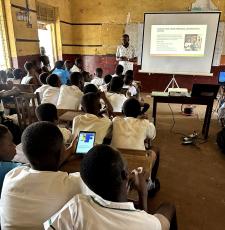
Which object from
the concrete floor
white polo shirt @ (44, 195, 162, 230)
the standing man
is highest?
the standing man

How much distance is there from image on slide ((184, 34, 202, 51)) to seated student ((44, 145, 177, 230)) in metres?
5.48

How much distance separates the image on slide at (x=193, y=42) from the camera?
219 inches

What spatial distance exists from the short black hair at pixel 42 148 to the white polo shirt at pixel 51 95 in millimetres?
2107

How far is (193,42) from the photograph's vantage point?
18.4ft

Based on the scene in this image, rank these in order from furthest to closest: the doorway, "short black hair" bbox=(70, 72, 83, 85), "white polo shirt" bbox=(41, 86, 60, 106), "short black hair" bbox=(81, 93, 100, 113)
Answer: the doorway, "short black hair" bbox=(70, 72, 83, 85), "white polo shirt" bbox=(41, 86, 60, 106), "short black hair" bbox=(81, 93, 100, 113)

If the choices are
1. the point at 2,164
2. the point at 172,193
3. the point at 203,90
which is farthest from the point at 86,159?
the point at 203,90

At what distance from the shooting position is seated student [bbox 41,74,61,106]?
3.08m

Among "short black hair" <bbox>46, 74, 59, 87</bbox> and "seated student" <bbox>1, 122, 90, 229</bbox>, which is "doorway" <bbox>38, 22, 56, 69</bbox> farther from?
"seated student" <bbox>1, 122, 90, 229</bbox>

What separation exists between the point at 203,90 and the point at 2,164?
2897mm

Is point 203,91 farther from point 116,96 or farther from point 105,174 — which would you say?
point 105,174

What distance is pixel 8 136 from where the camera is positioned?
131 cm

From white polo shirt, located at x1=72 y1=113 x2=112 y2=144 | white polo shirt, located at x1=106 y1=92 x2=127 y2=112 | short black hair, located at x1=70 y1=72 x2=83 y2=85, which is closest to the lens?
white polo shirt, located at x1=72 y1=113 x2=112 y2=144

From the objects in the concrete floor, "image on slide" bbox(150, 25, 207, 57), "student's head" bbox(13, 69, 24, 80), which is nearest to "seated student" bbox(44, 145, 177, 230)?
the concrete floor

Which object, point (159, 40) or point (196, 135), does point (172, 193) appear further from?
point (159, 40)
